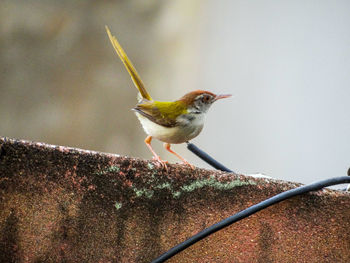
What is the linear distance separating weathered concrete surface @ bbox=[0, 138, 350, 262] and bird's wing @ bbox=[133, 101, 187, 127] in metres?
0.62

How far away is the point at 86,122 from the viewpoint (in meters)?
4.69

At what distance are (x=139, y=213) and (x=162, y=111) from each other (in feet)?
2.67

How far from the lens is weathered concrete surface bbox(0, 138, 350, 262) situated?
0.70 m

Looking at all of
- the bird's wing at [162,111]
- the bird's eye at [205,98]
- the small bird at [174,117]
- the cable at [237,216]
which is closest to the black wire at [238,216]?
the cable at [237,216]

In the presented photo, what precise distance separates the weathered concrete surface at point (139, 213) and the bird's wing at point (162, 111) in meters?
0.62

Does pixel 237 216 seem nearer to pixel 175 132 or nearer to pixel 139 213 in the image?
pixel 139 213

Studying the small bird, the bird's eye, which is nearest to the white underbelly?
the small bird

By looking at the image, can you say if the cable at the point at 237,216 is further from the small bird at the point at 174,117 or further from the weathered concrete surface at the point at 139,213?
the small bird at the point at 174,117

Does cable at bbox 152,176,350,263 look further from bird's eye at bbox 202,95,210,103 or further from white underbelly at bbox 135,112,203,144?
bird's eye at bbox 202,95,210,103

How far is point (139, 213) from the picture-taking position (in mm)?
758

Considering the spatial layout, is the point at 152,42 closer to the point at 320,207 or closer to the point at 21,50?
the point at 21,50

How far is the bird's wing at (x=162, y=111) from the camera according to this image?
1.46m

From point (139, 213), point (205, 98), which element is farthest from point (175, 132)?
point (139, 213)

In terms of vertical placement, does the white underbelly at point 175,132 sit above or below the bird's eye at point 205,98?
below
